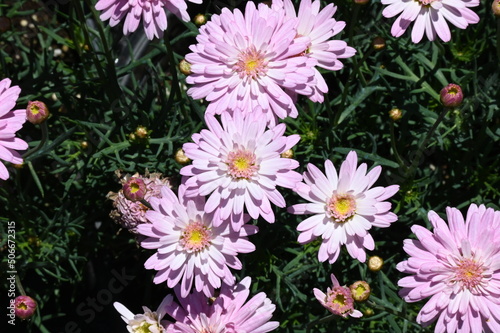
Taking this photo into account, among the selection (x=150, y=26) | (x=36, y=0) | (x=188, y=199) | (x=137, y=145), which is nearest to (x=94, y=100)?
(x=137, y=145)

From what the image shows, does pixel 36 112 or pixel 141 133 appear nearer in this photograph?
pixel 36 112

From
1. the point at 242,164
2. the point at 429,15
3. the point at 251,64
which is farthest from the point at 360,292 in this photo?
the point at 429,15

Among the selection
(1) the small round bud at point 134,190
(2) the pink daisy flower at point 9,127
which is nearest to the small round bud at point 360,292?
(1) the small round bud at point 134,190

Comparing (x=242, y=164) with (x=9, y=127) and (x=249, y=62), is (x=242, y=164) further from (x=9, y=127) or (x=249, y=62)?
(x=9, y=127)

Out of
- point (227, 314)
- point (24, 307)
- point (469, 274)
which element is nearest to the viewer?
point (469, 274)

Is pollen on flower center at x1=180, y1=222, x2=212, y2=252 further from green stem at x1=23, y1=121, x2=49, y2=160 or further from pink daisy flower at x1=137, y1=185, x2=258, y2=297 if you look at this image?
green stem at x1=23, y1=121, x2=49, y2=160

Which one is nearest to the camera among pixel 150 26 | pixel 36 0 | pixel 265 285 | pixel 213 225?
pixel 213 225

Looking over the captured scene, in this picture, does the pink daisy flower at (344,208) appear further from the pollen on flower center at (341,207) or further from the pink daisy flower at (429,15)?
the pink daisy flower at (429,15)

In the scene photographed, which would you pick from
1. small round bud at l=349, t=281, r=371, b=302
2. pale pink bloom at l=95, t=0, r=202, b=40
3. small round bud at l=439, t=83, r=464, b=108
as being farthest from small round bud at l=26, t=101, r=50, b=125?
small round bud at l=439, t=83, r=464, b=108

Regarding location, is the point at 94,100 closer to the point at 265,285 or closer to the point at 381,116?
the point at 265,285
